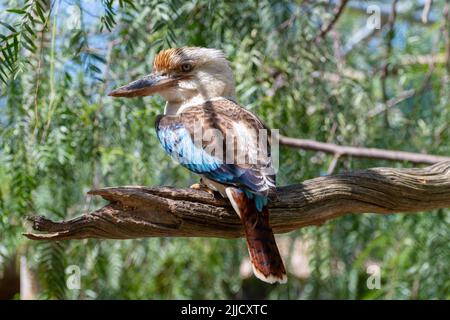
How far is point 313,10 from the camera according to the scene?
349cm

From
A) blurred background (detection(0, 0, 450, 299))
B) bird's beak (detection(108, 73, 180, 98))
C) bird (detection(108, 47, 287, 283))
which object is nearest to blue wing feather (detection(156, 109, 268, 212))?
bird (detection(108, 47, 287, 283))

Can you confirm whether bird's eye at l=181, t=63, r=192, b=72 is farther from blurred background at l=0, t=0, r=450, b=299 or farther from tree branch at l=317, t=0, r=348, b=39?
tree branch at l=317, t=0, r=348, b=39

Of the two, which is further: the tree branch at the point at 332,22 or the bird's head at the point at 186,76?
the tree branch at the point at 332,22

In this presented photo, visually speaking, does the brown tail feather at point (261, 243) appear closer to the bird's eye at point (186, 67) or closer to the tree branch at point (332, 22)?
the bird's eye at point (186, 67)

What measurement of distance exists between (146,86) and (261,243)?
77 centimetres

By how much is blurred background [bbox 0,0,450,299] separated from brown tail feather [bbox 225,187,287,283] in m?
0.70

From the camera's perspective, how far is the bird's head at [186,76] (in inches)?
104

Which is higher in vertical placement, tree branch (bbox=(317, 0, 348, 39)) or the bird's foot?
tree branch (bbox=(317, 0, 348, 39))

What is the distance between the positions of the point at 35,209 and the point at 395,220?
1.76 metres

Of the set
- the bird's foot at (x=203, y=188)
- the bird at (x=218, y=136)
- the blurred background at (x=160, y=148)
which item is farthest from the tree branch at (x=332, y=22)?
the bird's foot at (x=203, y=188)

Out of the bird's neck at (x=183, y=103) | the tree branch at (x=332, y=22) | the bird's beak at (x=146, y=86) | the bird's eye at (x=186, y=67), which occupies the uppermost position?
the tree branch at (x=332, y=22)

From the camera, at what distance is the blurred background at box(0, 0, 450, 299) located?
2826 millimetres
